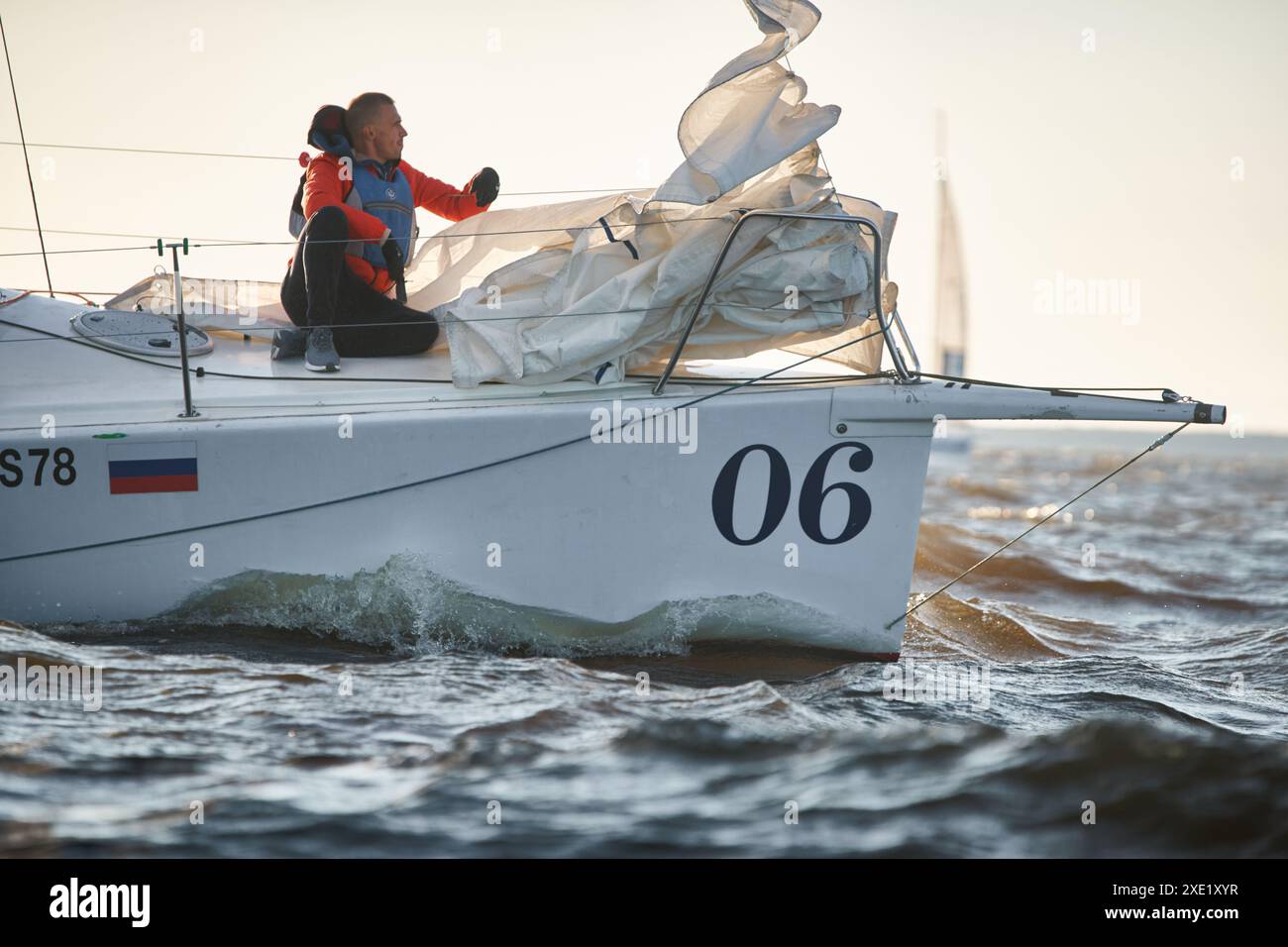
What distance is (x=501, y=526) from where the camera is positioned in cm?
445

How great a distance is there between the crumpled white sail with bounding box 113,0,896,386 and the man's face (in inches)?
33.7

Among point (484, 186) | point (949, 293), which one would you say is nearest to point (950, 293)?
point (949, 293)

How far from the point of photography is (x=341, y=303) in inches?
195

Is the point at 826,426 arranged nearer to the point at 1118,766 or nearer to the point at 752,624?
the point at 752,624

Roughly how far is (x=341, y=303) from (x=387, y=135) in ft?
2.60

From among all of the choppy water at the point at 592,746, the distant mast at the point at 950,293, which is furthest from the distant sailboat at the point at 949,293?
the choppy water at the point at 592,746

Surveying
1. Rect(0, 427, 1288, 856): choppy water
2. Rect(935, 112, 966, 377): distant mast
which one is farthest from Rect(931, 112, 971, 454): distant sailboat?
Rect(0, 427, 1288, 856): choppy water

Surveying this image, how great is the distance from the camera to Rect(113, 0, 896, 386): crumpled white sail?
14.3 feet

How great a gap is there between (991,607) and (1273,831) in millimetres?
4003

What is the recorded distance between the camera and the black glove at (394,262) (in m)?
4.96

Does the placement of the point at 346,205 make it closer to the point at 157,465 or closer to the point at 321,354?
the point at 321,354

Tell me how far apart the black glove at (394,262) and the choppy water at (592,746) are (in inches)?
54.2

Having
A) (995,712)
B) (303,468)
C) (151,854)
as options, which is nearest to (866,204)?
(995,712)

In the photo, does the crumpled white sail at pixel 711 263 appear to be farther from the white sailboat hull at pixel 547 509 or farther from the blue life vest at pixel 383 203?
the blue life vest at pixel 383 203
